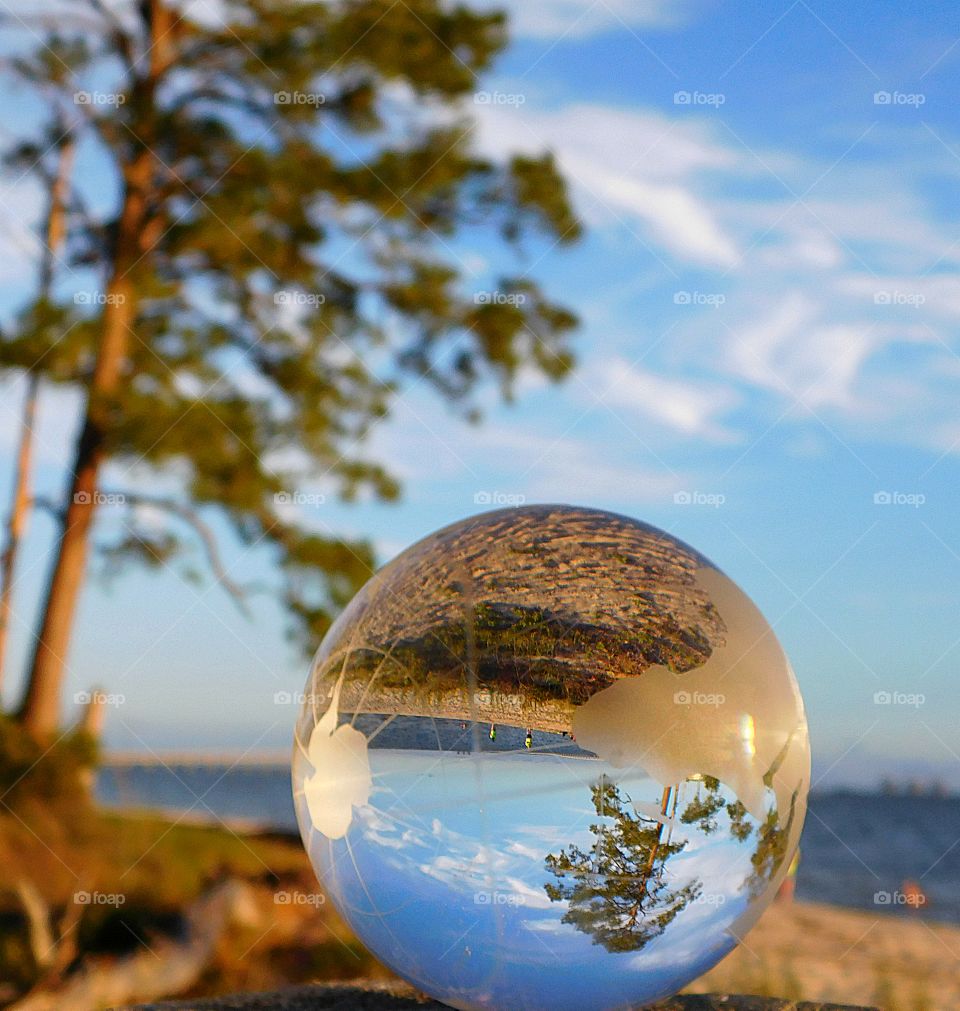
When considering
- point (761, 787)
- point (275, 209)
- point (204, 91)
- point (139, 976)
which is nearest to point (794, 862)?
point (761, 787)

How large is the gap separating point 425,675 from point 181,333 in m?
10.1

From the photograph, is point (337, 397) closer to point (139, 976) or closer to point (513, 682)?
point (139, 976)

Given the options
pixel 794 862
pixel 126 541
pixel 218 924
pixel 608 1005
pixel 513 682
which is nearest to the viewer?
pixel 513 682

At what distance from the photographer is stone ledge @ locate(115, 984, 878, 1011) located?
4562 millimetres

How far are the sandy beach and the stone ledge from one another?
7.82 feet

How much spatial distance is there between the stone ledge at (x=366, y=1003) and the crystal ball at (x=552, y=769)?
0.55 meters

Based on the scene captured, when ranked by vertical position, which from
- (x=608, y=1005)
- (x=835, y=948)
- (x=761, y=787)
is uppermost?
(x=761, y=787)

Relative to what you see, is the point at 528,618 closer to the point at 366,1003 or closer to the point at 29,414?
the point at 366,1003

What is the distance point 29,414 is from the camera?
1266 cm

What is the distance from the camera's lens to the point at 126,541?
497 inches

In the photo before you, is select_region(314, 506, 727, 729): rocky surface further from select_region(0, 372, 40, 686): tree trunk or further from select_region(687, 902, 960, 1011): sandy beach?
select_region(0, 372, 40, 686): tree trunk

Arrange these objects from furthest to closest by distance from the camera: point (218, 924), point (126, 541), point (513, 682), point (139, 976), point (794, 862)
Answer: point (126, 541) → point (218, 924) → point (139, 976) → point (794, 862) → point (513, 682)

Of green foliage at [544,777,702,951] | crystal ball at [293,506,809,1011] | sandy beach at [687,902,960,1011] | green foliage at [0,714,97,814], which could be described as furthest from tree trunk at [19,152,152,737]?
green foliage at [544,777,702,951]


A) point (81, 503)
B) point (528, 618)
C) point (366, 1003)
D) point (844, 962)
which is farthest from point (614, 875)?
point (81, 503)
